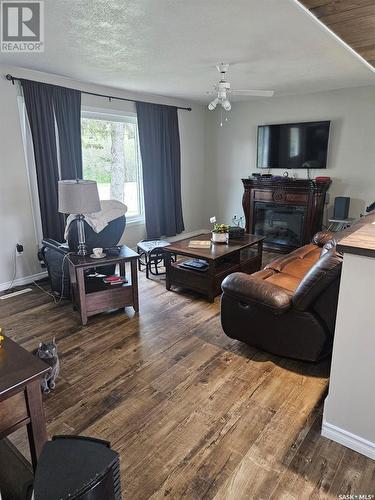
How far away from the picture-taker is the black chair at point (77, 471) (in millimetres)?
763

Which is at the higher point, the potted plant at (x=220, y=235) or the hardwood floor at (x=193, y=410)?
the potted plant at (x=220, y=235)

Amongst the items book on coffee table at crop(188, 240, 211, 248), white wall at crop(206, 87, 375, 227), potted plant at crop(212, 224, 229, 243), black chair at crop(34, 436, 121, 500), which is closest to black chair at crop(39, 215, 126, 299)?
book on coffee table at crop(188, 240, 211, 248)

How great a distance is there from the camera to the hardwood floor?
1569mm

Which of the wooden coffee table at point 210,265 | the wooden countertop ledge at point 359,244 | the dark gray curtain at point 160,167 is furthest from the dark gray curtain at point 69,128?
the wooden countertop ledge at point 359,244

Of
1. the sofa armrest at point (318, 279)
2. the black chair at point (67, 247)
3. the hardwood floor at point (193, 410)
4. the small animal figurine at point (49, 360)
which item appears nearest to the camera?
the hardwood floor at point (193, 410)

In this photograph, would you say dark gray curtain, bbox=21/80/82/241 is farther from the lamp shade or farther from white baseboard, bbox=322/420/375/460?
white baseboard, bbox=322/420/375/460

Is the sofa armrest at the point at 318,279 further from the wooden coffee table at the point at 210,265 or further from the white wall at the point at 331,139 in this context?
the white wall at the point at 331,139

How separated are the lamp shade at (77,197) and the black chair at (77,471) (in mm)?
2244

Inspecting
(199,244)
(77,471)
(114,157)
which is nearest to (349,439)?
(77,471)

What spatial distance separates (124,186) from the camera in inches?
209

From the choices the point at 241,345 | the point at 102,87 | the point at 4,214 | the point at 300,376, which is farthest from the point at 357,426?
the point at 102,87

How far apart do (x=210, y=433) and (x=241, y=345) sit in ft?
3.16

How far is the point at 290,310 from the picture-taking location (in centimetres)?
225

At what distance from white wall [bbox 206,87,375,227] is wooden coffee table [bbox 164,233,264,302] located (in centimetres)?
199
